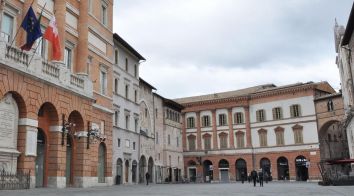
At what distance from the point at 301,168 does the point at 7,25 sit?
162ft

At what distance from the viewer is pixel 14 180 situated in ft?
62.3

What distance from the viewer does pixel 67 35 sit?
1028 inches

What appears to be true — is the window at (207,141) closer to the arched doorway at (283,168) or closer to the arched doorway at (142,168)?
the arched doorway at (283,168)

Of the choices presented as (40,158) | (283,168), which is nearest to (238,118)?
(283,168)

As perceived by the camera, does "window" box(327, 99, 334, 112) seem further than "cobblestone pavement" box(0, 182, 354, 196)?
Yes

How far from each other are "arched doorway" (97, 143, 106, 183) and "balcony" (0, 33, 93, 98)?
16.3ft

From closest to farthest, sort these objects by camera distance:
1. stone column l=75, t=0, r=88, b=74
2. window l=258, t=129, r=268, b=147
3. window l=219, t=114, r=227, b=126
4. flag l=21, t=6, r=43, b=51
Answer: flag l=21, t=6, r=43, b=51 < stone column l=75, t=0, r=88, b=74 < window l=258, t=129, r=268, b=147 < window l=219, t=114, r=227, b=126

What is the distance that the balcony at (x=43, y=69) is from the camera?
1911 cm

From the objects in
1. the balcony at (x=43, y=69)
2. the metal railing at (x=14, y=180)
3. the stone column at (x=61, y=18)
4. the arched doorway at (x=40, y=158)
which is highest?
the stone column at (x=61, y=18)

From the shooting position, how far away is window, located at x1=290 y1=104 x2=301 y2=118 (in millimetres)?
59906

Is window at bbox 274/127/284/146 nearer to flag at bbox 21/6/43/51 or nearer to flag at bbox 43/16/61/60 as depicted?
flag at bbox 43/16/61/60

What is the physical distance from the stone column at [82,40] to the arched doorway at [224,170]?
4380 cm

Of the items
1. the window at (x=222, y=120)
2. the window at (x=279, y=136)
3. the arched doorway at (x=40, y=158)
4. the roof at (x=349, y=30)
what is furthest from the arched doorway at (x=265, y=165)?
the arched doorway at (x=40, y=158)

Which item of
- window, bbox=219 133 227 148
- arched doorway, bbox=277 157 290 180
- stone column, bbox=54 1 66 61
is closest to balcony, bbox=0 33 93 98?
stone column, bbox=54 1 66 61
